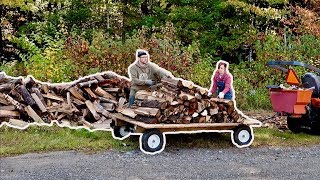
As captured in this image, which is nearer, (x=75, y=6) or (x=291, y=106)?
(x=291, y=106)

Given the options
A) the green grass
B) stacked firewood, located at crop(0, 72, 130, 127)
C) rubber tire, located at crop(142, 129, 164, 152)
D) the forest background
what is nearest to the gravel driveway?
rubber tire, located at crop(142, 129, 164, 152)

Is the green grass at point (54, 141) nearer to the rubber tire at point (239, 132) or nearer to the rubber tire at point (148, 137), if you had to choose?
the rubber tire at point (148, 137)

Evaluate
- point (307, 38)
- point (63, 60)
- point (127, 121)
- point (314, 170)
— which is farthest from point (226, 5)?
point (314, 170)

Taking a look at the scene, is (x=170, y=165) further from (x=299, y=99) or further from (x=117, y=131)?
(x=299, y=99)

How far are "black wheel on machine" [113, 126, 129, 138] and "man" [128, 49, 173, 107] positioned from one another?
2.14 ft

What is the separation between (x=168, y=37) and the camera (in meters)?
13.7

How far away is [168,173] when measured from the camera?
6711mm

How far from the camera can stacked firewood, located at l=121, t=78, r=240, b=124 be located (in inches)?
306

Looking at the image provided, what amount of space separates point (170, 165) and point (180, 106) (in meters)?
1.05

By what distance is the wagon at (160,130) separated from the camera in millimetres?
7680

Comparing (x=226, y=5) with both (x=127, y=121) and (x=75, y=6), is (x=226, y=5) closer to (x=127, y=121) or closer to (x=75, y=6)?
(x=75, y=6)

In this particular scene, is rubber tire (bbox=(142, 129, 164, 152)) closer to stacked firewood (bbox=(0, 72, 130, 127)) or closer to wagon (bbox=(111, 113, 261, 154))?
wagon (bbox=(111, 113, 261, 154))

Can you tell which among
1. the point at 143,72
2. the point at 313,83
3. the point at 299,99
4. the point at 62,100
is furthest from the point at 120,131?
the point at 313,83

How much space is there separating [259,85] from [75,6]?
23.3 ft
